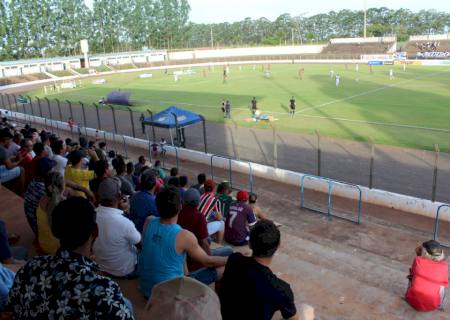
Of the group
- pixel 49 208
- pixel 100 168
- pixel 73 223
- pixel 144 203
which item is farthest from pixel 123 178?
pixel 73 223

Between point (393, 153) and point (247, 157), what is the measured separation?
6.58 meters

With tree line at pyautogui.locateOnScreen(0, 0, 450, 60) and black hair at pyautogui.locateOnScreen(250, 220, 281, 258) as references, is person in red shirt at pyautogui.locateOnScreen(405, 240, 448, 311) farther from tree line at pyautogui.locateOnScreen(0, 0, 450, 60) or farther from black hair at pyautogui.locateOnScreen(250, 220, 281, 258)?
tree line at pyautogui.locateOnScreen(0, 0, 450, 60)

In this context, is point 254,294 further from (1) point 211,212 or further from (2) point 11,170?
(2) point 11,170

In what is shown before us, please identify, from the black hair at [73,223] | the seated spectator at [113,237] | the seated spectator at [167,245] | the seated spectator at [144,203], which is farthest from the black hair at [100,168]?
the black hair at [73,223]

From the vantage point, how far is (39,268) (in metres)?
2.98

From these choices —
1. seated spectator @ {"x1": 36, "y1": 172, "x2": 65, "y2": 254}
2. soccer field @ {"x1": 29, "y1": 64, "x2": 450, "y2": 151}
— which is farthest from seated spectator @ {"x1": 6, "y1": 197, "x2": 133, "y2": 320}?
soccer field @ {"x1": 29, "y1": 64, "x2": 450, "y2": 151}

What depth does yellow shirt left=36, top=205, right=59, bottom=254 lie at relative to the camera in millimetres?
→ 6059

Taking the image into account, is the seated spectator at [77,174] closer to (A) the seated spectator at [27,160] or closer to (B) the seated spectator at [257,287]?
(A) the seated spectator at [27,160]

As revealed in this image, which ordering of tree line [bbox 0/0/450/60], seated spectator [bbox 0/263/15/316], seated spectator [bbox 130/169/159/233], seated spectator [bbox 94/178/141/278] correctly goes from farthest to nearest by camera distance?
tree line [bbox 0/0/450/60]
seated spectator [bbox 130/169/159/233]
seated spectator [bbox 94/178/141/278]
seated spectator [bbox 0/263/15/316]

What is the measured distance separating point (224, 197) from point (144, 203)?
3112mm

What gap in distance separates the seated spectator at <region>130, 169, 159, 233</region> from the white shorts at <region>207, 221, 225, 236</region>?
1775 mm

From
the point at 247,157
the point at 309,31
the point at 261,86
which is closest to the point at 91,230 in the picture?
the point at 247,157

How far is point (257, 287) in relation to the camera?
3777mm

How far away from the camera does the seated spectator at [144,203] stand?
23.0 feet
